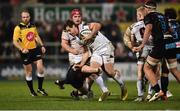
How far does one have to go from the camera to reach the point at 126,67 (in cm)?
2866

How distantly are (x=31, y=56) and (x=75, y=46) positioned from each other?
7.77 ft

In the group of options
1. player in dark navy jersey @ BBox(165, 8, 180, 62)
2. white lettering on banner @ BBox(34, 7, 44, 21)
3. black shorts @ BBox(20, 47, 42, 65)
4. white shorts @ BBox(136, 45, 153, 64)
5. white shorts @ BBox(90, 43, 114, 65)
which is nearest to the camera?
white shorts @ BBox(90, 43, 114, 65)

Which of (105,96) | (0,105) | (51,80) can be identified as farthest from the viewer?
(51,80)

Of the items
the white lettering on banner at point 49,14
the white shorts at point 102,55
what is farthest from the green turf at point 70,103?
the white lettering on banner at point 49,14

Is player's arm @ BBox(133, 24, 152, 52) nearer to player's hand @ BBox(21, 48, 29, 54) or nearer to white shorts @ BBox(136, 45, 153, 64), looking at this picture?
white shorts @ BBox(136, 45, 153, 64)

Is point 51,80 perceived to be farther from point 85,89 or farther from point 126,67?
point 85,89

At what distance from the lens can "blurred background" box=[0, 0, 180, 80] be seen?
2867 centimetres

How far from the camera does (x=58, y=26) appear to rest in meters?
28.6

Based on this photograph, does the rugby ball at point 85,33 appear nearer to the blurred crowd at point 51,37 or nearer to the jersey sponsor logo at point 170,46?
the jersey sponsor logo at point 170,46

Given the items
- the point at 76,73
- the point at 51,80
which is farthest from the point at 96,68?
the point at 51,80

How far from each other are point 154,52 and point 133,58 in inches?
510

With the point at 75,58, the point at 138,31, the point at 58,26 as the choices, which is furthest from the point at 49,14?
the point at 138,31

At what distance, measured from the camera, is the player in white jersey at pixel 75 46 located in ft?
55.1

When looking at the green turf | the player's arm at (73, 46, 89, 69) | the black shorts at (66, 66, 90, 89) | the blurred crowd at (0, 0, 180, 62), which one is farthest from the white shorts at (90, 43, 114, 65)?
the blurred crowd at (0, 0, 180, 62)
